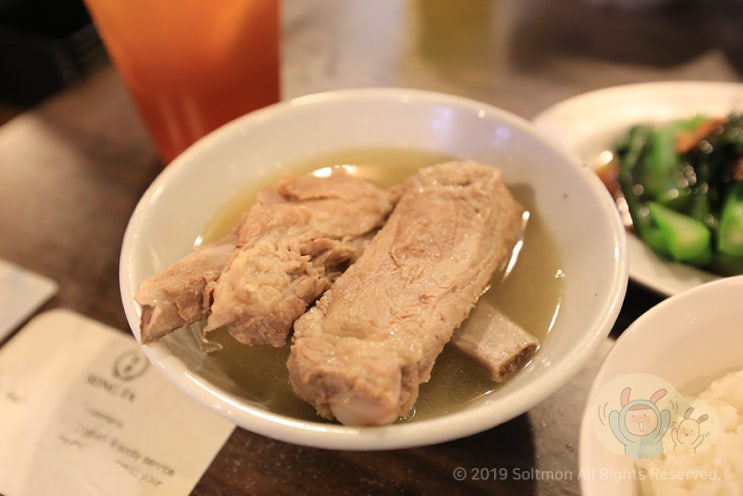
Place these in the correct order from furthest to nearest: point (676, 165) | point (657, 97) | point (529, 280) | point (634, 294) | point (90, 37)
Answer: point (90, 37)
point (657, 97)
point (676, 165)
point (634, 294)
point (529, 280)

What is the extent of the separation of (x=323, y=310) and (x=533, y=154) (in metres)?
0.81

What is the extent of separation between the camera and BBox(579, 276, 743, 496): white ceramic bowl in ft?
3.25

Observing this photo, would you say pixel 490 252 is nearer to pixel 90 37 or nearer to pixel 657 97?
pixel 657 97

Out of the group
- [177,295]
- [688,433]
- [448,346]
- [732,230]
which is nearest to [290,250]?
[177,295]

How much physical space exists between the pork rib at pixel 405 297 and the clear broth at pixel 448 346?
Answer: 0.08m

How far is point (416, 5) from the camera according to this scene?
3279 mm

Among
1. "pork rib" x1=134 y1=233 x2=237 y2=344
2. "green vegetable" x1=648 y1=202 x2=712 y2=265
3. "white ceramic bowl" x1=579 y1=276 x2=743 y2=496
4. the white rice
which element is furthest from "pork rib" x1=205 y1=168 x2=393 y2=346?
"green vegetable" x1=648 y1=202 x2=712 y2=265

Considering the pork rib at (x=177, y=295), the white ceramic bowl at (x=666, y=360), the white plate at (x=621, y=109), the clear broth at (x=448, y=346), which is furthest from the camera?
the white plate at (x=621, y=109)

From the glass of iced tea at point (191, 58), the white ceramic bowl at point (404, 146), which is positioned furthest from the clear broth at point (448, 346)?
the glass of iced tea at point (191, 58)

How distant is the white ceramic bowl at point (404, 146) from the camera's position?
1.00m

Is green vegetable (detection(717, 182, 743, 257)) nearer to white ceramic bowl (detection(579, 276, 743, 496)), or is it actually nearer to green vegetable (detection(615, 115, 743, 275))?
green vegetable (detection(615, 115, 743, 275))

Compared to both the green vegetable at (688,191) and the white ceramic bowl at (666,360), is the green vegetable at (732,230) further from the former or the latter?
the white ceramic bowl at (666,360)

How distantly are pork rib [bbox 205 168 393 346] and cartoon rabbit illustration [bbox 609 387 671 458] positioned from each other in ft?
2.19

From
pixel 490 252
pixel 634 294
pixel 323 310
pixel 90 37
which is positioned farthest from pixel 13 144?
pixel 634 294
